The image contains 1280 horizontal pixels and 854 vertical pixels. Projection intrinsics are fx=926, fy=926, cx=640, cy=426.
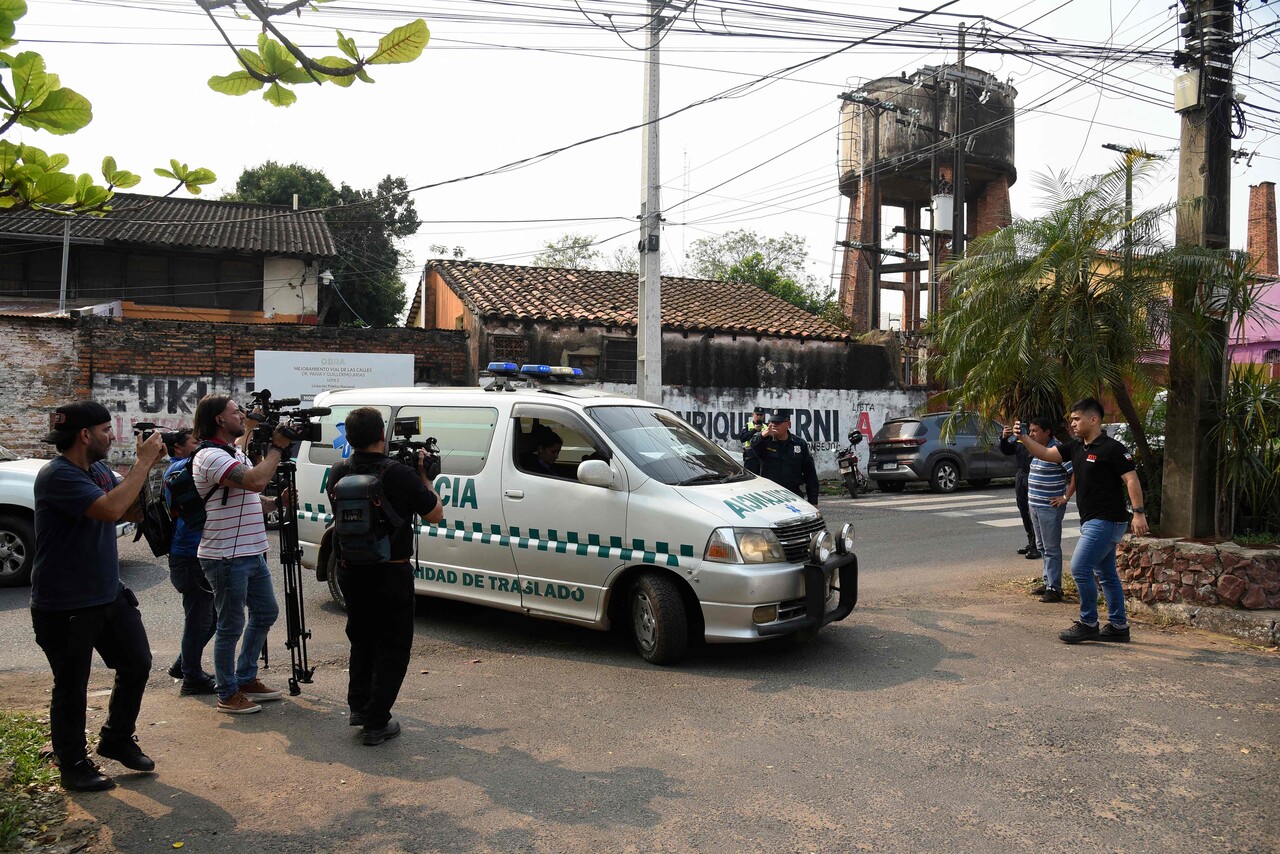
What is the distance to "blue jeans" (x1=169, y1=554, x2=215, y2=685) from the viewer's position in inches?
209

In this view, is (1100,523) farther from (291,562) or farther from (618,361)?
(618,361)

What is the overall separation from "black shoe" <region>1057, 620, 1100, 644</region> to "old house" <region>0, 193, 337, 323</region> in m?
20.2

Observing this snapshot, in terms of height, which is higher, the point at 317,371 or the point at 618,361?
the point at 618,361

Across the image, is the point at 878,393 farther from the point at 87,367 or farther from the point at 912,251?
the point at 87,367

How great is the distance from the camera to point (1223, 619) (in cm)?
686

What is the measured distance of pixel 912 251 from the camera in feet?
94.9

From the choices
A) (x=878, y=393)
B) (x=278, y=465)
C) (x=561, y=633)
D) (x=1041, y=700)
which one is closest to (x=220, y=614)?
(x=278, y=465)

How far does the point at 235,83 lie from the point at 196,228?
24.4 metres

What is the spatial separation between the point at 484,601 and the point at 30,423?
13.4m

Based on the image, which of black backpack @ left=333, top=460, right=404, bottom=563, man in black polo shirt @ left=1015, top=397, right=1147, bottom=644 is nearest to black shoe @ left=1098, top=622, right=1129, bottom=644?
man in black polo shirt @ left=1015, top=397, right=1147, bottom=644

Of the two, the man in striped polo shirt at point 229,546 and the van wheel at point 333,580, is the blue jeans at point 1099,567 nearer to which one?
the man in striped polo shirt at point 229,546

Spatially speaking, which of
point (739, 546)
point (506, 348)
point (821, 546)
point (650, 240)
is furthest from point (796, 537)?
point (506, 348)

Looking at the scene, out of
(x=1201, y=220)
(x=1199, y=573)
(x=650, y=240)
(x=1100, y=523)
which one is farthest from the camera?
(x=650, y=240)

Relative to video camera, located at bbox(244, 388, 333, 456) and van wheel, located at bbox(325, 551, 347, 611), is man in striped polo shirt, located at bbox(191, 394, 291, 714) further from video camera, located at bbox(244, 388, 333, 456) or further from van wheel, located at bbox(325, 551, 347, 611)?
van wheel, located at bbox(325, 551, 347, 611)
